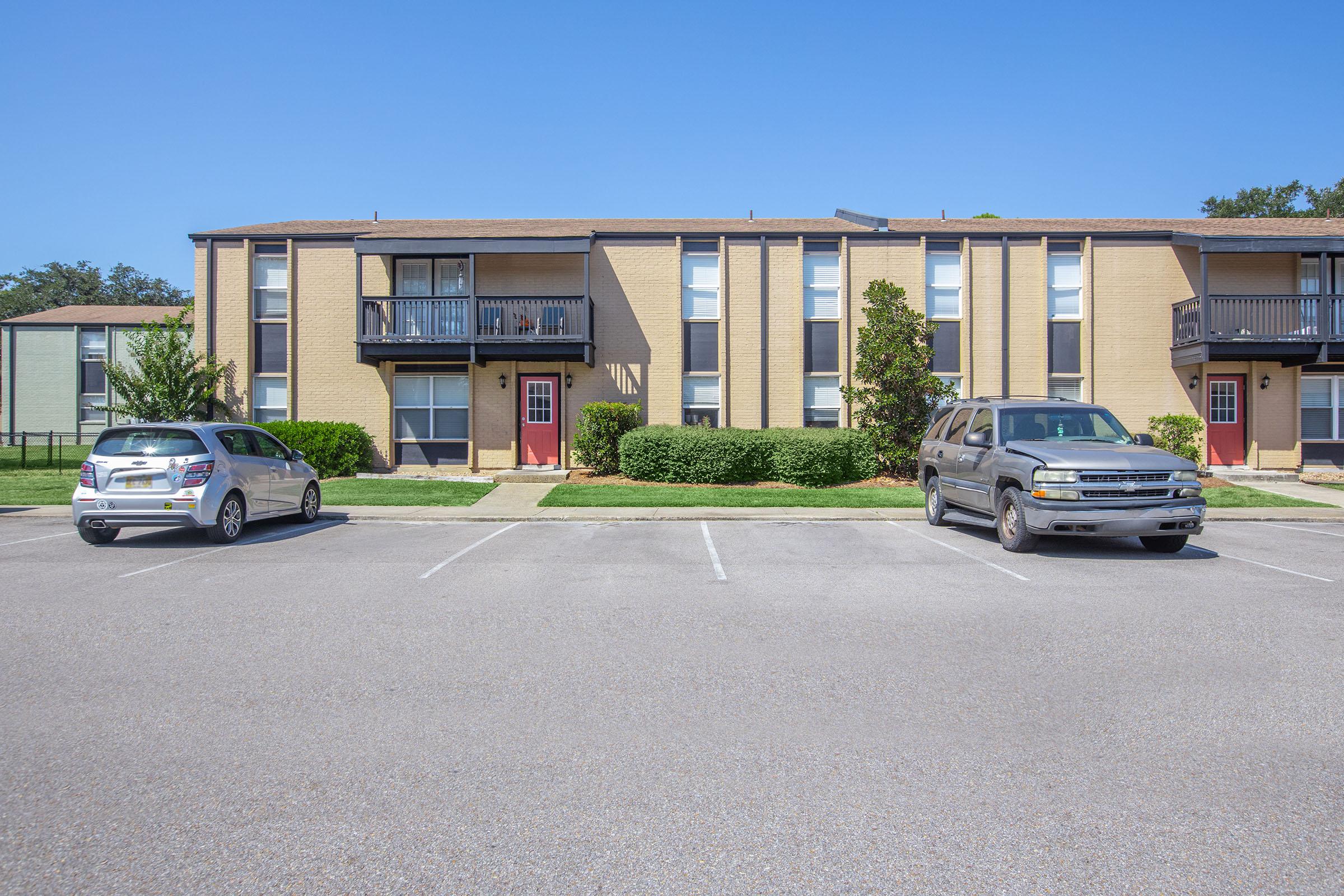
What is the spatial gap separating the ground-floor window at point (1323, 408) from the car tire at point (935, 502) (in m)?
15.3

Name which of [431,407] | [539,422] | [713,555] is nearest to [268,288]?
[431,407]

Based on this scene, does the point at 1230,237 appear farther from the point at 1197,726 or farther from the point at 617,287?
the point at 1197,726

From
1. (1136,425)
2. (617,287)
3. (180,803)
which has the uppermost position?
(617,287)

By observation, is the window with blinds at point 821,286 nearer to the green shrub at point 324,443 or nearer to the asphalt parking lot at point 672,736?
the green shrub at point 324,443

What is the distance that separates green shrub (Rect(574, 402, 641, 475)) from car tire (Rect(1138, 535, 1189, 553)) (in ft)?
38.7

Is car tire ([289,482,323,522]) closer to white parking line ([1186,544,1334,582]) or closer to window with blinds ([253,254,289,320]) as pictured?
window with blinds ([253,254,289,320])

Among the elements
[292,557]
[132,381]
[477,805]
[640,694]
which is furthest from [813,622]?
[132,381]

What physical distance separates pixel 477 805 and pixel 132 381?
873 inches

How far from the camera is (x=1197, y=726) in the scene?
4305 mm

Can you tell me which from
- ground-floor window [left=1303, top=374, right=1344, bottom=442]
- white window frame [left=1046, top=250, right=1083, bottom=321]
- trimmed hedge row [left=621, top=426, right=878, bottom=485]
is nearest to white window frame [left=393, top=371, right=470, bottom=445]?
trimmed hedge row [left=621, top=426, right=878, bottom=485]

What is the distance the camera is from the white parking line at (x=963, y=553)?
28.4 ft

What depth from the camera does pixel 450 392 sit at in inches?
888

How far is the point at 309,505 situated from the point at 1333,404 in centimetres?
2495

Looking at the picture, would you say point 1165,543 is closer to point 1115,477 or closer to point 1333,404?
point 1115,477
